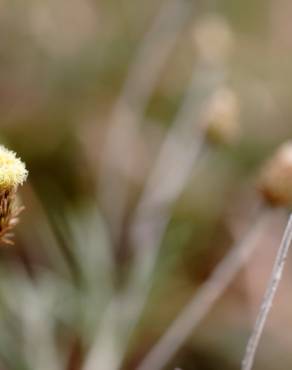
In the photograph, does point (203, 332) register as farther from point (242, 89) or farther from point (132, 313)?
point (242, 89)

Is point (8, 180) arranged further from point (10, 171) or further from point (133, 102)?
point (133, 102)

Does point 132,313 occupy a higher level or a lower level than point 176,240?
lower

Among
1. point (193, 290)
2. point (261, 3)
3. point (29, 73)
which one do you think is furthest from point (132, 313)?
point (261, 3)

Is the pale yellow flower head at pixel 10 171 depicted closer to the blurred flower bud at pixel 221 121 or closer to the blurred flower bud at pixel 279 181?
the blurred flower bud at pixel 279 181

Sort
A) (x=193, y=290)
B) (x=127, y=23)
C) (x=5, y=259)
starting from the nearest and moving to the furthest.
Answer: (x=5, y=259) → (x=193, y=290) → (x=127, y=23)

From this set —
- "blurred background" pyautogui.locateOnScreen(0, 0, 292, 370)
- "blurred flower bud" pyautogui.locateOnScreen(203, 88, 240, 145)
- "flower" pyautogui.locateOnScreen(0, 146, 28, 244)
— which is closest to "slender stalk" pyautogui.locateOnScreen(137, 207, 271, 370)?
"blurred background" pyautogui.locateOnScreen(0, 0, 292, 370)

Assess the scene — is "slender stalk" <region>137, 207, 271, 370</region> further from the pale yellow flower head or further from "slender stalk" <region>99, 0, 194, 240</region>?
the pale yellow flower head

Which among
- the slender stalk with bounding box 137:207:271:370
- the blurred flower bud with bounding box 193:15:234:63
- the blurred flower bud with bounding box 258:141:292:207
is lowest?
the slender stalk with bounding box 137:207:271:370
